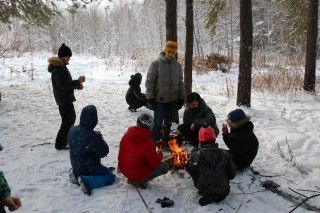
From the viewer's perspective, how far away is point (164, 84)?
485cm

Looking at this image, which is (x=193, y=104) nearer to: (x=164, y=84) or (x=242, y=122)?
(x=164, y=84)

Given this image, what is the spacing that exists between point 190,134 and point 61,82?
8.64 ft

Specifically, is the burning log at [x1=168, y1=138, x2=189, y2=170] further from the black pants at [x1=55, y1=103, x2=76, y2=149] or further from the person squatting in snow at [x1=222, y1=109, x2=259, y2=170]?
the black pants at [x1=55, y1=103, x2=76, y2=149]

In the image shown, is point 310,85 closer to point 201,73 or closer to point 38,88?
point 201,73

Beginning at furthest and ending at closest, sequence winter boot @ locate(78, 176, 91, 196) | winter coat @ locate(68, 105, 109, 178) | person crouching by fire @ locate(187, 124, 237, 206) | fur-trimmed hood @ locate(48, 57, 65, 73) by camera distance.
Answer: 1. fur-trimmed hood @ locate(48, 57, 65, 73)
2. winter coat @ locate(68, 105, 109, 178)
3. winter boot @ locate(78, 176, 91, 196)
4. person crouching by fire @ locate(187, 124, 237, 206)

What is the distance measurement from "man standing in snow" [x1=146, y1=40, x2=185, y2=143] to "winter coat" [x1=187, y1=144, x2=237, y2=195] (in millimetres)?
1736

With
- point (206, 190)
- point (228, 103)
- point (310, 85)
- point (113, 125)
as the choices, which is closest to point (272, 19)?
point (310, 85)

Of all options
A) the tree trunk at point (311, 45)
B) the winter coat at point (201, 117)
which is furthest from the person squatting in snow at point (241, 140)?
the tree trunk at point (311, 45)

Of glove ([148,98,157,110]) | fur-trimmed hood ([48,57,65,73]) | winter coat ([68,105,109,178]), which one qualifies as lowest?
winter coat ([68,105,109,178])

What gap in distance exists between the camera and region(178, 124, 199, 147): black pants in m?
5.01

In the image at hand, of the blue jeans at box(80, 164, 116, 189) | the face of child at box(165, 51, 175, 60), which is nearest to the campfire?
the blue jeans at box(80, 164, 116, 189)

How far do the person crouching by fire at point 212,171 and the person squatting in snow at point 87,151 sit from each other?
138 centimetres

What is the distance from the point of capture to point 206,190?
11.1 ft

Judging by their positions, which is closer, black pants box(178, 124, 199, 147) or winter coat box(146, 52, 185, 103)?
winter coat box(146, 52, 185, 103)
